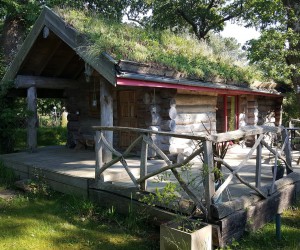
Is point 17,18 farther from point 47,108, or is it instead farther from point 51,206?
point 51,206

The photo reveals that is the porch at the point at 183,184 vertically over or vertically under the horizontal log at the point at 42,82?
under

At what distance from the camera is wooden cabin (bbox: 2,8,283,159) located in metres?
7.09

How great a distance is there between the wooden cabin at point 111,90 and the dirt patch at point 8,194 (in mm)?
2461

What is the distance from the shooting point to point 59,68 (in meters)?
10.2

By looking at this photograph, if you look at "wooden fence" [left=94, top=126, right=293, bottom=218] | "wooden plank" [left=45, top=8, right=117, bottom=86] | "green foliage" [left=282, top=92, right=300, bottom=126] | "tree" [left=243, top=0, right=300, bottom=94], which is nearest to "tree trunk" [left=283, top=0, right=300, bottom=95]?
"tree" [left=243, top=0, right=300, bottom=94]

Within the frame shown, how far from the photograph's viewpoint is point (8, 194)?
700 centimetres

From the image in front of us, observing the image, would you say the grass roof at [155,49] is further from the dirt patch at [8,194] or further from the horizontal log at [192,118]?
the dirt patch at [8,194]

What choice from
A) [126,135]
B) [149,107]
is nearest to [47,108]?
[126,135]

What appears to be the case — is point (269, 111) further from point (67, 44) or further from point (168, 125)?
point (67, 44)

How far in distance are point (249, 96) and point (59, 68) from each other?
7.44m

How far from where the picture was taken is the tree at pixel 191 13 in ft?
68.7

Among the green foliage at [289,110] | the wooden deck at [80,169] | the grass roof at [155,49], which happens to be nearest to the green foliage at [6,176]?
the wooden deck at [80,169]

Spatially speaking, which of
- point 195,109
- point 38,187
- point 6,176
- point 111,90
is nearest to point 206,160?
point 111,90

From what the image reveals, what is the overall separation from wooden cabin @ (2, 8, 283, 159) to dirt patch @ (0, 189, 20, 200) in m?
2.46
